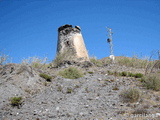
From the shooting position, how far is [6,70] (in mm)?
9336

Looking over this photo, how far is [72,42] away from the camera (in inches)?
595

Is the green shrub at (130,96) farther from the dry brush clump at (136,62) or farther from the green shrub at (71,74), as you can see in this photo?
the dry brush clump at (136,62)

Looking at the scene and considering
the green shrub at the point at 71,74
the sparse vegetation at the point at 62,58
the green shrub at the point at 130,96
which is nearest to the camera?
the green shrub at the point at 130,96

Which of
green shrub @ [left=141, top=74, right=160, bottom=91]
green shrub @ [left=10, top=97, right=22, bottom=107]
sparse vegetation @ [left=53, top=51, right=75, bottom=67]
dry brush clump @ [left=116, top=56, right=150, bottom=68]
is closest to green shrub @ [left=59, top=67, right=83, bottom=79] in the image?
sparse vegetation @ [left=53, top=51, right=75, bottom=67]

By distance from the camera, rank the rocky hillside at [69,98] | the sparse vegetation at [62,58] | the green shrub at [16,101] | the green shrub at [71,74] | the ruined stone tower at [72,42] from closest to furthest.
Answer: the rocky hillside at [69,98] → the green shrub at [16,101] → the green shrub at [71,74] → the sparse vegetation at [62,58] → the ruined stone tower at [72,42]

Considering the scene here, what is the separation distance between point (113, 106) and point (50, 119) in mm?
2243

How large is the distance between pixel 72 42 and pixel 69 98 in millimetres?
8266

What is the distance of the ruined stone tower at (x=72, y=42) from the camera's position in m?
14.7

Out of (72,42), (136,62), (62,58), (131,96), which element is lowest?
(131,96)

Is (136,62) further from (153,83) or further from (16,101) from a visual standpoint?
(16,101)

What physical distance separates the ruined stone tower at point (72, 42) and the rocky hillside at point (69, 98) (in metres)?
4.48

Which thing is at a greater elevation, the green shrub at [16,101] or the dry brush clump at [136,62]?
the dry brush clump at [136,62]

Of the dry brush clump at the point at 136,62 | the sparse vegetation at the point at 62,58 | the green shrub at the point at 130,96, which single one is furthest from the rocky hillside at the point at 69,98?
the dry brush clump at the point at 136,62

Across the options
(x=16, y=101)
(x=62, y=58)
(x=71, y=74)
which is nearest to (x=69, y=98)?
(x=16, y=101)
